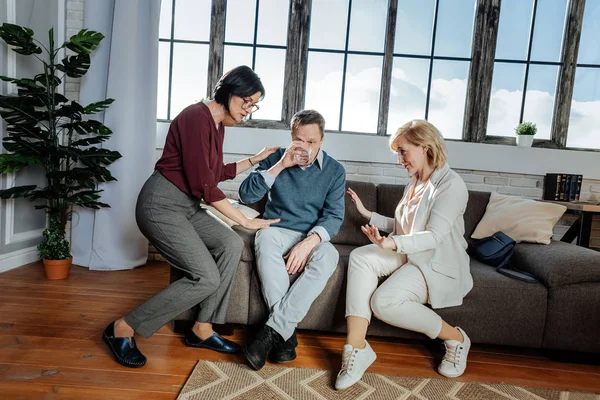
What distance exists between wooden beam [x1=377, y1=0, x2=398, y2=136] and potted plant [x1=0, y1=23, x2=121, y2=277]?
191 centimetres

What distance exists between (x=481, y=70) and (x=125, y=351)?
2880mm

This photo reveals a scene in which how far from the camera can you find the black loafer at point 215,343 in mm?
1653

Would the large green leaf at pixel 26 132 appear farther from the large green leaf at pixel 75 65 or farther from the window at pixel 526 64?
the window at pixel 526 64

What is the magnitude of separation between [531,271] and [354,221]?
3.08 ft

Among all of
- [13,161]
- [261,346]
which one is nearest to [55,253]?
[13,161]

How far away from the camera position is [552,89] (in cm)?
288

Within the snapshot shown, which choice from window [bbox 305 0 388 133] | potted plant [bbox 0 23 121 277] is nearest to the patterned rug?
potted plant [bbox 0 23 121 277]

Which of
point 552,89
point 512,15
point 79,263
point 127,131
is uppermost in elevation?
point 512,15

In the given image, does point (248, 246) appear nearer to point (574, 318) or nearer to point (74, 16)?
point (574, 318)

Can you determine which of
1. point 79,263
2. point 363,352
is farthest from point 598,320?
point 79,263

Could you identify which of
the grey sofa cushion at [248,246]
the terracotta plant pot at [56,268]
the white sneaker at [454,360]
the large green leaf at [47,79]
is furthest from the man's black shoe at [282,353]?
the large green leaf at [47,79]

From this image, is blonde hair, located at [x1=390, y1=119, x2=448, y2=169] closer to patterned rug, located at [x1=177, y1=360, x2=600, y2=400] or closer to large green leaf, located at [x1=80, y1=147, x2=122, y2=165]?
patterned rug, located at [x1=177, y1=360, x2=600, y2=400]

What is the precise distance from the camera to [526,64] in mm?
2861

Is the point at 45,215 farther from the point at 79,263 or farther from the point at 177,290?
the point at 177,290
